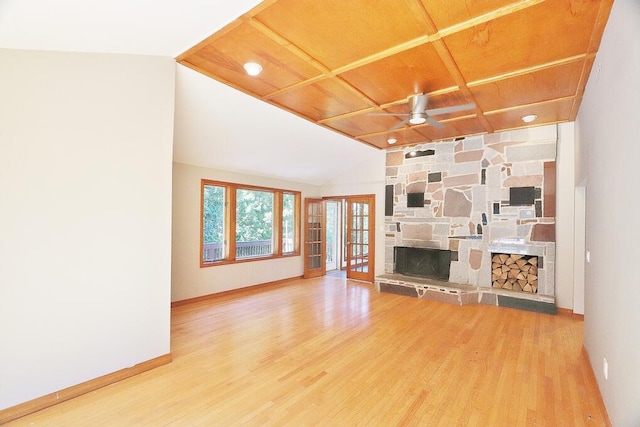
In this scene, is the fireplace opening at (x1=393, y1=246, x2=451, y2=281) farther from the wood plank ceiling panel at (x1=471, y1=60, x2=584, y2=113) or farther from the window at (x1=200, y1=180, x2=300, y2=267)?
the wood plank ceiling panel at (x1=471, y1=60, x2=584, y2=113)

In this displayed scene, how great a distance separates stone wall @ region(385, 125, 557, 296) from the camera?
4590 mm

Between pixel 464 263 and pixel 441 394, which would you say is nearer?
pixel 441 394

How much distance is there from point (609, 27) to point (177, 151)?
15.9 ft

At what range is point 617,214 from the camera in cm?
185

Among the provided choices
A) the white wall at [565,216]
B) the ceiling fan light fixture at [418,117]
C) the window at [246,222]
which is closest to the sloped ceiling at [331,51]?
the ceiling fan light fixture at [418,117]

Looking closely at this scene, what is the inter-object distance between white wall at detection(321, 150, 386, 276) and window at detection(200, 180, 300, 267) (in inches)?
49.9

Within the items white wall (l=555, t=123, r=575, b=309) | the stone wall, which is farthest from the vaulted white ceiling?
white wall (l=555, t=123, r=575, b=309)

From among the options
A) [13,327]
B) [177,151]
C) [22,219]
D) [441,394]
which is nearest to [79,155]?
[22,219]

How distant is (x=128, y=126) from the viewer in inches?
99.0

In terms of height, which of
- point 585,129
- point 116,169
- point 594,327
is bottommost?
point 594,327

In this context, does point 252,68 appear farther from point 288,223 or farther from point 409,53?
point 288,223

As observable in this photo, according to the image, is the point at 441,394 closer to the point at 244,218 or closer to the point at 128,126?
the point at 128,126

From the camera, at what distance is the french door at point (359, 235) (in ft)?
21.8

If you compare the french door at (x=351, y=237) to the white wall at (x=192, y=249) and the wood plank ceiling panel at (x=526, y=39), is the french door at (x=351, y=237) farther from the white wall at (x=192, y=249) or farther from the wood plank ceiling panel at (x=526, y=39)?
the wood plank ceiling panel at (x=526, y=39)
